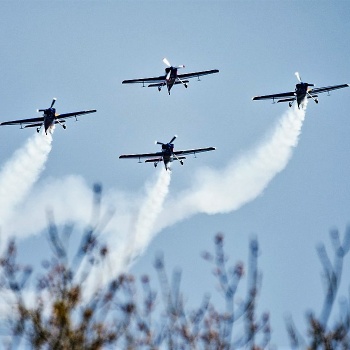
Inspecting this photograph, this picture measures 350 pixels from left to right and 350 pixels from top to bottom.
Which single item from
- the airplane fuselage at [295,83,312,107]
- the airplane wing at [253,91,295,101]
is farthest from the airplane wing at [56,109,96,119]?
the airplane fuselage at [295,83,312,107]

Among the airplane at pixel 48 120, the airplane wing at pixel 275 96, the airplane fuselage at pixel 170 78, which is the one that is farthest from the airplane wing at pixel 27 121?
the airplane wing at pixel 275 96

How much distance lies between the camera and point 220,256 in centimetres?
1702

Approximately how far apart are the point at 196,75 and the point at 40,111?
919 inches

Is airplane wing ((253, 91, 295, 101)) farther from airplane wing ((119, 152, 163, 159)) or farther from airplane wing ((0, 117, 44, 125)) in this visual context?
airplane wing ((0, 117, 44, 125))

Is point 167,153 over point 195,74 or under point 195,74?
under

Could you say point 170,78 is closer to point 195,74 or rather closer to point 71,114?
point 195,74

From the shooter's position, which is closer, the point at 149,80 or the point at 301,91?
the point at 301,91

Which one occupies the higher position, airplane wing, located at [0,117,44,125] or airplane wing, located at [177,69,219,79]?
airplane wing, located at [177,69,219,79]

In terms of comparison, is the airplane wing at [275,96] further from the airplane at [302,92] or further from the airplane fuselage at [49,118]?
the airplane fuselage at [49,118]

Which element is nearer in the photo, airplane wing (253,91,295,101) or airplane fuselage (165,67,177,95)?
airplane wing (253,91,295,101)

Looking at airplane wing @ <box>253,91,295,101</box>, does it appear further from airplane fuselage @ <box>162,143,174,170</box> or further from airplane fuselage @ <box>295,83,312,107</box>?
airplane fuselage @ <box>162,143,174,170</box>

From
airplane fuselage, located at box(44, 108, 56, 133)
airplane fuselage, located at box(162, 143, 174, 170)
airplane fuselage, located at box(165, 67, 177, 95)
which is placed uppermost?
airplane fuselage, located at box(165, 67, 177, 95)

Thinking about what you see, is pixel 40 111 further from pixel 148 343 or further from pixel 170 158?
pixel 148 343

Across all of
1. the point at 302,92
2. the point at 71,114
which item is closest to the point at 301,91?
the point at 302,92
